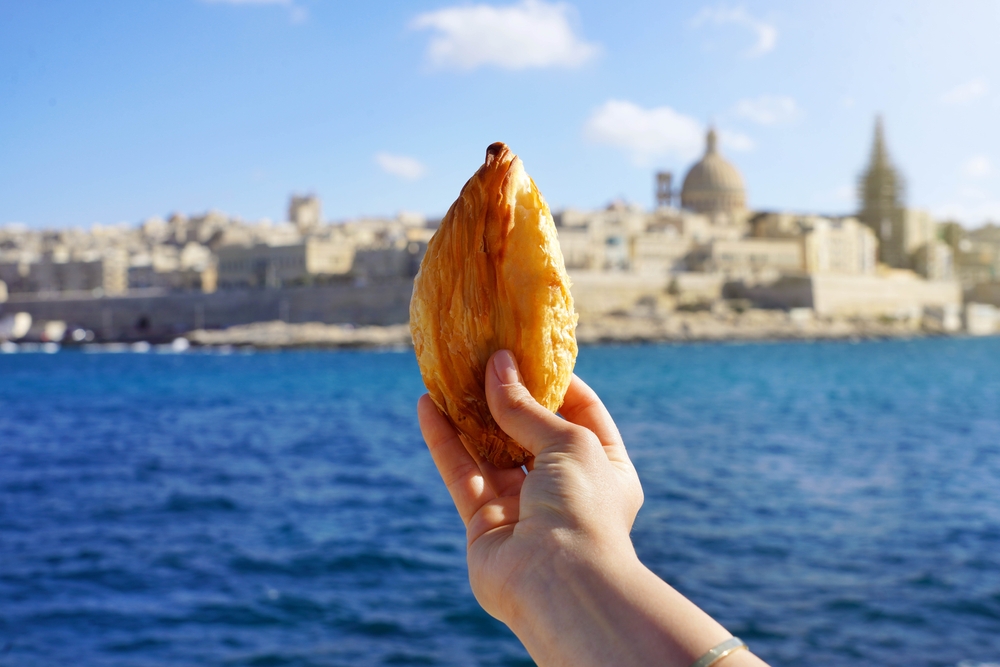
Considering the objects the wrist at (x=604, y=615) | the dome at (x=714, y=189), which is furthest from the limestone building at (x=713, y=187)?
the wrist at (x=604, y=615)

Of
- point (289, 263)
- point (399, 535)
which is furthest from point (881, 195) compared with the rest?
point (399, 535)

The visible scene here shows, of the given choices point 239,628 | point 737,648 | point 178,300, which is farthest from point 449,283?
point 178,300

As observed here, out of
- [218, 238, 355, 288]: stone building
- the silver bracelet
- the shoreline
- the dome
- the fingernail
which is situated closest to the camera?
the silver bracelet

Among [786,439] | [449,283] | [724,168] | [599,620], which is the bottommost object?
[786,439]

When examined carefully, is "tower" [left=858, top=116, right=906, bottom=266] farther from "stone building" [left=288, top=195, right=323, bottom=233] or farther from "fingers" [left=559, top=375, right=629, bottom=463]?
"fingers" [left=559, top=375, right=629, bottom=463]

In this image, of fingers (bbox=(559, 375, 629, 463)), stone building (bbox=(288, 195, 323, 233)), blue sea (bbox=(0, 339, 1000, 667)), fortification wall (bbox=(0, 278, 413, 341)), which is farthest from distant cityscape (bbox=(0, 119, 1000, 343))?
fingers (bbox=(559, 375, 629, 463))

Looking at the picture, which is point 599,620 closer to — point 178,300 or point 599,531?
point 599,531

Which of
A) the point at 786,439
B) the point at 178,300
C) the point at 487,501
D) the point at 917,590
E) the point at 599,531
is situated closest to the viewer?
the point at 599,531
